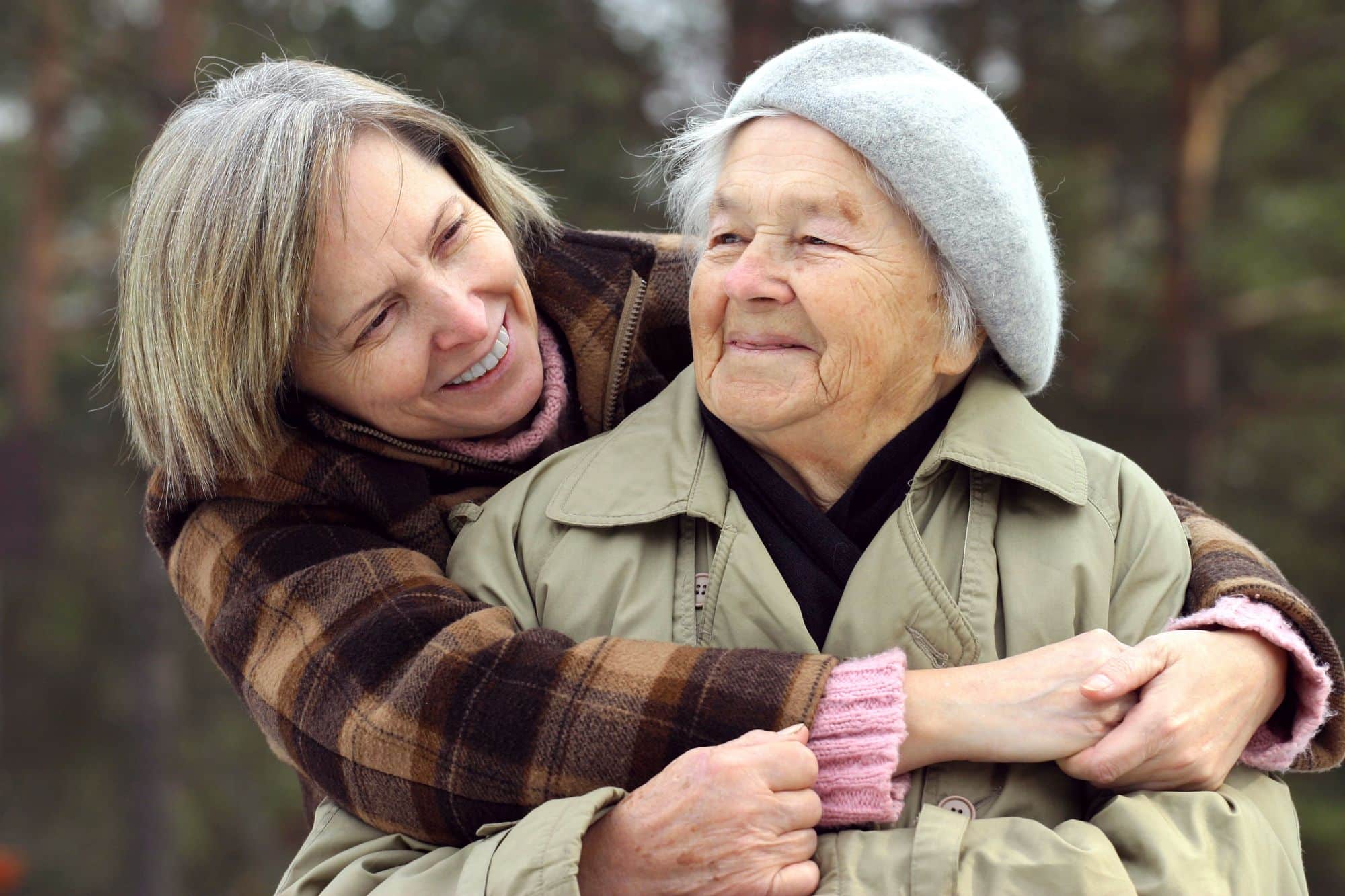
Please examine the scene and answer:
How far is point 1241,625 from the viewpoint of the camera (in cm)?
207

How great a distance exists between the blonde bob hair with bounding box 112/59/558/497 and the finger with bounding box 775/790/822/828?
3.60ft

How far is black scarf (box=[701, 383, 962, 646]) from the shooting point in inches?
88.2

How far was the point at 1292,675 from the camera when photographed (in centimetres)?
215

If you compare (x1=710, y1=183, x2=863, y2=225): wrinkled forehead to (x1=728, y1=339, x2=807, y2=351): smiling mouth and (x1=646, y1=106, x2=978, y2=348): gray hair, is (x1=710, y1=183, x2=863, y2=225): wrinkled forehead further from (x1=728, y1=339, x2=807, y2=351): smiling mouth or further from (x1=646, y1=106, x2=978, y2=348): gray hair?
(x1=728, y1=339, x2=807, y2=351): smiling mouth

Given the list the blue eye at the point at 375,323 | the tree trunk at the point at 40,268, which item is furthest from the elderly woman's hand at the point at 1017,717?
the tree trunk at the point at 40,268

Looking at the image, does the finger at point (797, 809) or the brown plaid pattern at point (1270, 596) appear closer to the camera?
the finger at point (797, 809)

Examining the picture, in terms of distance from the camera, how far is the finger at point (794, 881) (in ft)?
6.17

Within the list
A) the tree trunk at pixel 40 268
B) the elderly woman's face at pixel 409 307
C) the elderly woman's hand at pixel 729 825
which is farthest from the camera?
the tree trunk at pixel 40 268

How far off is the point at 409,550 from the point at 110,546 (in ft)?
31.3

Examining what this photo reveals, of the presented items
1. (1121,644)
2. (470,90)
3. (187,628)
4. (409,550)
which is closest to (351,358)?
(409,550)

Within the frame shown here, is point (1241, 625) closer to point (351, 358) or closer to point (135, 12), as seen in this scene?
point (351, 358)

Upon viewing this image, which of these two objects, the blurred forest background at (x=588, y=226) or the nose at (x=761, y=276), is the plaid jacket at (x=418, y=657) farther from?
the blurred forest background at (x=588, y=226)

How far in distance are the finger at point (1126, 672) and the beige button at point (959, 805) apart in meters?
0.24

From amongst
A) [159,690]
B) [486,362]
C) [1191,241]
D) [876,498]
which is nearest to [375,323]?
[486,362]
